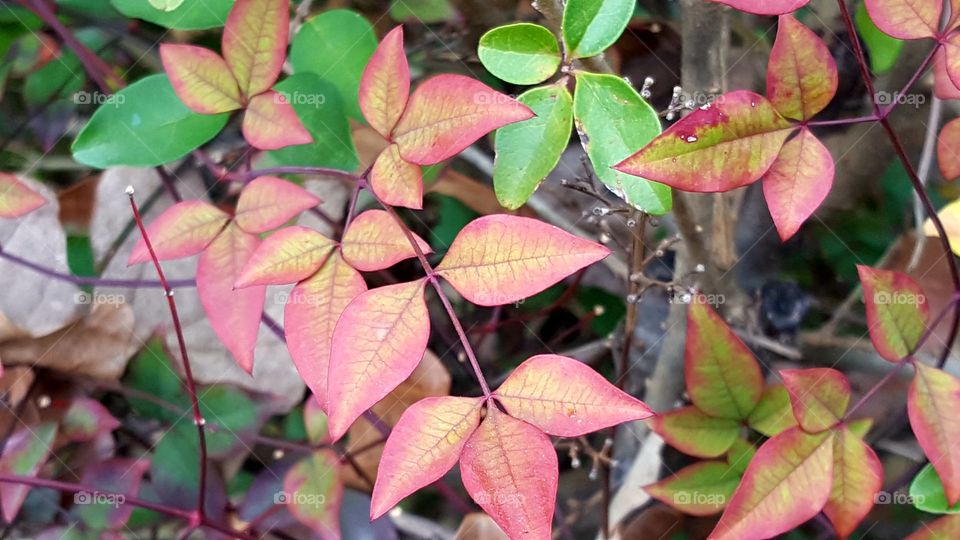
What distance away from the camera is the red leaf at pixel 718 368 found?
2.68 feet

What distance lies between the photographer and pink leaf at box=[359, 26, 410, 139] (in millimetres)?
666

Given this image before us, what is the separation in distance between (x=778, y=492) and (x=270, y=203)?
1.57 ft

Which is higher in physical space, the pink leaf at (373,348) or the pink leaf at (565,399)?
the pink leaf at (373,348)

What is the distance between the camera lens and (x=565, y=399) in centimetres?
56

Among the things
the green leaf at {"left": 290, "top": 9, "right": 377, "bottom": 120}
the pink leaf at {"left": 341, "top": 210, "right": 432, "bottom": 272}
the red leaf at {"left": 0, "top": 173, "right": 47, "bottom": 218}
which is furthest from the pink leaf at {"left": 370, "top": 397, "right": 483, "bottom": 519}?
the red leaf at {"left": 0, "top": 173, "right": 47, "bottom": 218}

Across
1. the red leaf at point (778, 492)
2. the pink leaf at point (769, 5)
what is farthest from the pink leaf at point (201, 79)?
the red leaf at point (778, 492)

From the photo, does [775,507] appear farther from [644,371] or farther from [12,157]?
[12,157]

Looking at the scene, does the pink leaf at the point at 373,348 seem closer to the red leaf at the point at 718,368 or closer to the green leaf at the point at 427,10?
the red leaf at the point at 718,368

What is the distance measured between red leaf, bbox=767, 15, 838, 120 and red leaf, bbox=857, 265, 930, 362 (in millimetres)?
154

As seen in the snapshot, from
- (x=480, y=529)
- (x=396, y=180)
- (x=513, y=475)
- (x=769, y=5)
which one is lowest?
(x=480, y=529)

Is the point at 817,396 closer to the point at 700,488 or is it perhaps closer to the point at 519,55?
the point at 700,488

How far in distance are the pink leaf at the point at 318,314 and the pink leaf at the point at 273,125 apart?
A: 15cm

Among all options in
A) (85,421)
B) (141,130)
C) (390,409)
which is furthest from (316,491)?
(141,130)

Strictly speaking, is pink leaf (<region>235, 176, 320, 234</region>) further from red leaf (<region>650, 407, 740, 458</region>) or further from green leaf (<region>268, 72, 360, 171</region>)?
red leaf (<region>650, 407, 740, 458</region>)
